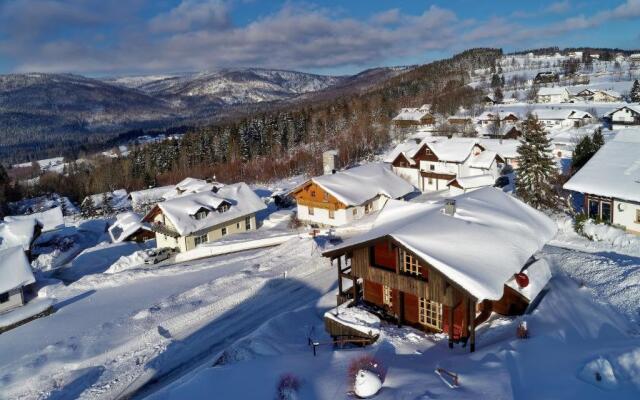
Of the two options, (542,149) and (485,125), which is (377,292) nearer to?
(542,149)

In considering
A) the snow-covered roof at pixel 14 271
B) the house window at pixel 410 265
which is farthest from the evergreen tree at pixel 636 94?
the snow-covered roof at pixel 14 271

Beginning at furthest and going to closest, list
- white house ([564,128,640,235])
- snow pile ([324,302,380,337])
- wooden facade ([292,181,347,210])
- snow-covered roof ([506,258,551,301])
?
wooden facade ([292,181,347,210]), white house ([564,128,640,235]), snow-covered roof ([506,258,551,301]), snow pile ([324,302,380,337])

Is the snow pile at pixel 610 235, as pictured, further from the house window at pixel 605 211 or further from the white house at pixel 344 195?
the white house at pixel 344 195

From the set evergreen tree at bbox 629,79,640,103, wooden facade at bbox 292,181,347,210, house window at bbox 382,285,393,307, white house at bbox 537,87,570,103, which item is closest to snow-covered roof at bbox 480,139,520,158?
wooden facade at bbox 292,181,347,210

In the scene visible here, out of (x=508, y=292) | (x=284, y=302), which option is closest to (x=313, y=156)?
(x=284, y=302)

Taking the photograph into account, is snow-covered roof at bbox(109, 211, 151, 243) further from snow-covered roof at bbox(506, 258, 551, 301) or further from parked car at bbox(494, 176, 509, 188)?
snow-covered roof at bbox(506, 258, 551, 301)

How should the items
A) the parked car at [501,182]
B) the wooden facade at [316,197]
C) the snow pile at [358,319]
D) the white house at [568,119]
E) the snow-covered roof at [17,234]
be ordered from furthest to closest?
the white house at [568,119] → the parked car at [501,182] → the snow-covered roof at [17,234] → the wooden facade at [316,197] → the snow pile at [358,319]

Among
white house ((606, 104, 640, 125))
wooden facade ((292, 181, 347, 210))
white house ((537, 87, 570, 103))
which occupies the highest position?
white house ((537, 87, 570, 103))
